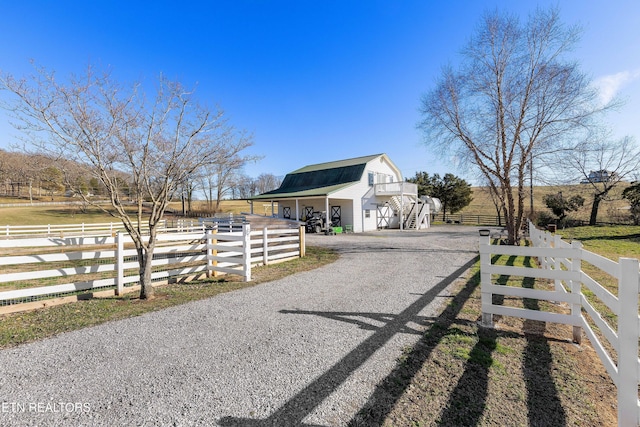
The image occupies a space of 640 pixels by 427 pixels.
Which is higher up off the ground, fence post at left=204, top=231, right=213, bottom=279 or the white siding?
the white siding

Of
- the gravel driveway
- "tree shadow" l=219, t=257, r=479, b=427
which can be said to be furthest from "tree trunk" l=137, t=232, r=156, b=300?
"tree shadow" l=219, t=257, r=479, b=427

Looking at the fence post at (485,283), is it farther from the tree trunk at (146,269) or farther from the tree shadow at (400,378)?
the tree trunk at (146,269)

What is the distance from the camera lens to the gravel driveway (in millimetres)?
2363

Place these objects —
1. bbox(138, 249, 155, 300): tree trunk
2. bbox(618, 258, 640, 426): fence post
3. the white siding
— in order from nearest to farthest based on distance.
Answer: bbox(618, 258, 640, 426): fence post
bbox(138, 249, 155, 300): tree trunk
the white siding

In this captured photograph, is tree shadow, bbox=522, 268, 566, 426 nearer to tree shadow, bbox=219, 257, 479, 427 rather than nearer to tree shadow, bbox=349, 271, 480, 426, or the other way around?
tree shadow, bbox=349, 271, 480, 426

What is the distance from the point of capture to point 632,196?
21453mm

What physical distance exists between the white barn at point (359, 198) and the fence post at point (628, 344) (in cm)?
1954

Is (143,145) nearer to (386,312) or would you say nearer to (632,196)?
(386,312)

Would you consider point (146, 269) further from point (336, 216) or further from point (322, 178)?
point (322, 178)

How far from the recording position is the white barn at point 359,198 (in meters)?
24.0

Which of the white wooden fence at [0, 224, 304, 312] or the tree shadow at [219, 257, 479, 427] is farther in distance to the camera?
the white wooden fence at [0, 224, 304, 312]

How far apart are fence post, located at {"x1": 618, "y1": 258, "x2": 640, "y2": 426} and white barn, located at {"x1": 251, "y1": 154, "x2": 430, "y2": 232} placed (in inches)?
769

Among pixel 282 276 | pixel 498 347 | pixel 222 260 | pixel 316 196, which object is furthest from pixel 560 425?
pixel 316 196

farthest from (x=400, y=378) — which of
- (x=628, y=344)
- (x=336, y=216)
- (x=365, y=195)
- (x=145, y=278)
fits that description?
(x=365, y=195)
